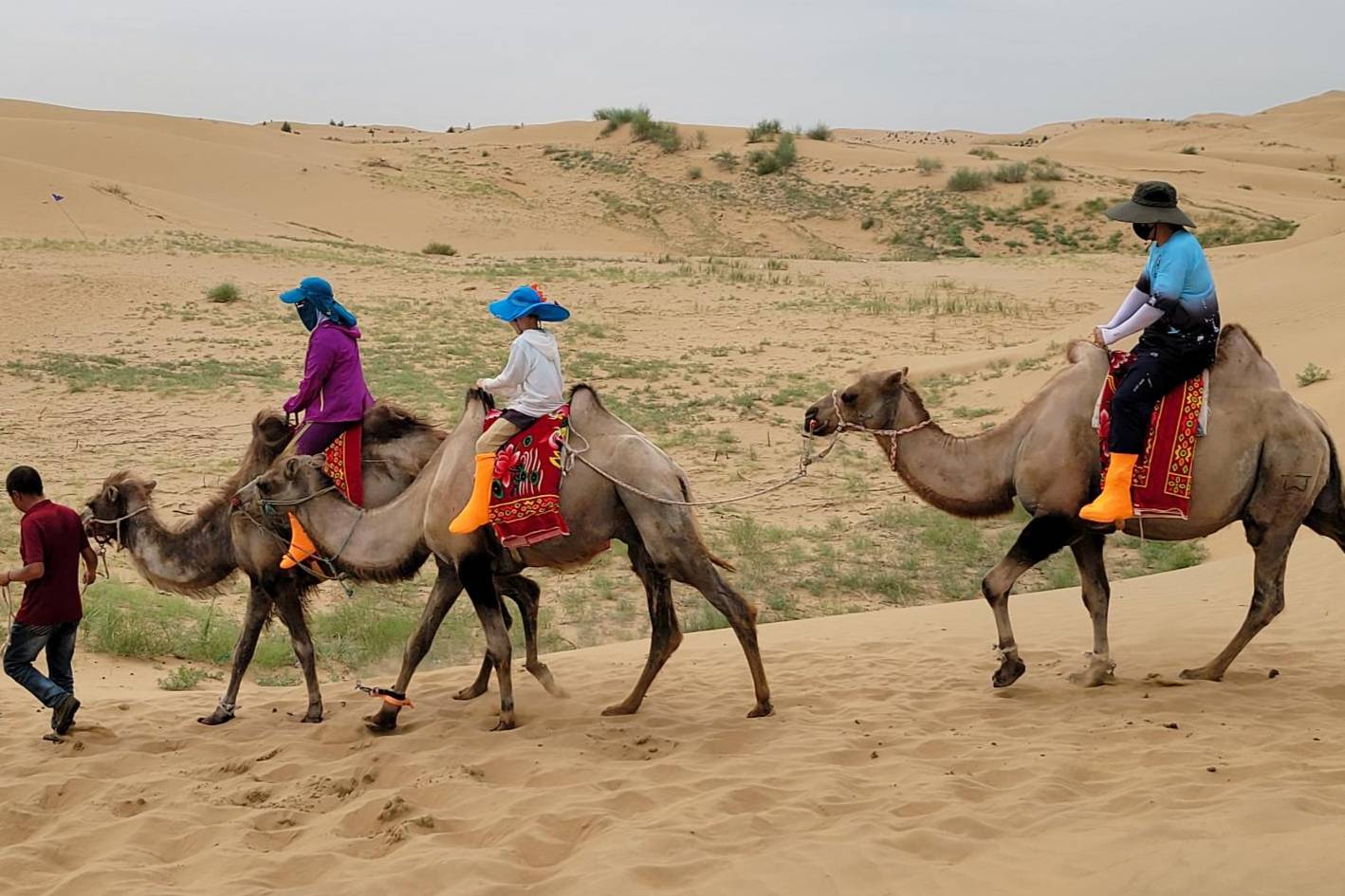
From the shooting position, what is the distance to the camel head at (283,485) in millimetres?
7688

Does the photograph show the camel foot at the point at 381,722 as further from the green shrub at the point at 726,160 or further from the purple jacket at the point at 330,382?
the green shrub at the point at 726,160

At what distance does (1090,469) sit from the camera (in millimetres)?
7574

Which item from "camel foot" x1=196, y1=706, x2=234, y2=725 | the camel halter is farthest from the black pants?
"camel foot" x1=196, y1=706, x2=234, y2=725

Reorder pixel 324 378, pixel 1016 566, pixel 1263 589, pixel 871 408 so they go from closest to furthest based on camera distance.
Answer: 1. pixel 1263 589
2. pixel 1016 566
3. pixel 324 378
4. pixel 871 408

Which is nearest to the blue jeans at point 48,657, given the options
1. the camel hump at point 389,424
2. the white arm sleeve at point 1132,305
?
the camel hump at point 389,424

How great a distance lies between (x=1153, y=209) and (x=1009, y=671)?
9.31ft

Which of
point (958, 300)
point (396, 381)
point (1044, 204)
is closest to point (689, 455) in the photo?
point (396, 381)

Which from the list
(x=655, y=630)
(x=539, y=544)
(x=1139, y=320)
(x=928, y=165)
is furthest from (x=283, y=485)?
(x=928, y=165)

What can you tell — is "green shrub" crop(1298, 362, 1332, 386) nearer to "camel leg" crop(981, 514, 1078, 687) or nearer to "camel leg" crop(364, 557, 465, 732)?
"camel leg" crop(981, 514, 1078, 687)

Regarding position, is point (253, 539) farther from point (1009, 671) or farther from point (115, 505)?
point (1009, 671)

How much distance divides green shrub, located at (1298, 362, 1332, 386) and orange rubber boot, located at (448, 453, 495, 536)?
12.0 metres

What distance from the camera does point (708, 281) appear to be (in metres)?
30.5

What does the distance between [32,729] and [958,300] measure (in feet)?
76.5

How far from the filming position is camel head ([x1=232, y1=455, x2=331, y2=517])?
769 centimetres
